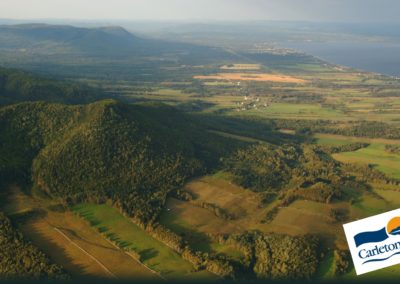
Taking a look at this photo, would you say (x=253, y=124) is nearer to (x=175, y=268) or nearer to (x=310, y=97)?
(x=310, y=97)

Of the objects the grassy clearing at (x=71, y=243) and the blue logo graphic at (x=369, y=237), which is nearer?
the blue logo graphic at (x=369, y=237)

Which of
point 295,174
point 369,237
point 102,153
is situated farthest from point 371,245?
point 102,153

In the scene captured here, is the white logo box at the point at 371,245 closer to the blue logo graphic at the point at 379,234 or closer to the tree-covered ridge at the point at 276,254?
the blue logo graphic at the point at 379,234

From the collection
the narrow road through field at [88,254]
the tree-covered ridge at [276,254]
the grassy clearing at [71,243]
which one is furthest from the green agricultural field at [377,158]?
the narrow road through field at [88,254]

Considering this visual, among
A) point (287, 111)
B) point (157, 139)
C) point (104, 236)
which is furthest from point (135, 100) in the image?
point (104, 236)

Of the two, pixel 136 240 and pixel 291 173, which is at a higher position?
pixel 291 173

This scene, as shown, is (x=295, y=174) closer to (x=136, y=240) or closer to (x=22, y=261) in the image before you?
(x=136, y=240)
